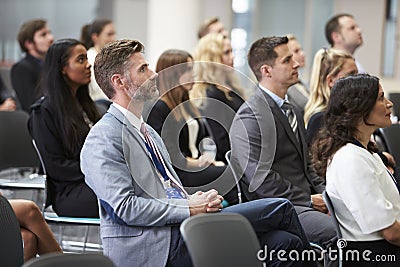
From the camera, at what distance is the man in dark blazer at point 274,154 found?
3943mm

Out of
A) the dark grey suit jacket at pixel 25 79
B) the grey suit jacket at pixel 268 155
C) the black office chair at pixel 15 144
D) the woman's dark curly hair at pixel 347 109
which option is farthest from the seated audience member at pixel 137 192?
the dark grey suit jacket at pixel 25 79

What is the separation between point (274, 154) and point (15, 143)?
1.81 m

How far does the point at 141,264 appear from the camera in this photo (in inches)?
123

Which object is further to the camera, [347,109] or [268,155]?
[268,155]

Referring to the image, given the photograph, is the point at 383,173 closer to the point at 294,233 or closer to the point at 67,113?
the point at 294,233

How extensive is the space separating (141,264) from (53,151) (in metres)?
1.28

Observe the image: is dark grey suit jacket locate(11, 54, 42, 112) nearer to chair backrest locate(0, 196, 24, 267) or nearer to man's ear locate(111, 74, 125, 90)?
man's ear locate(111, 74, 125, 90)

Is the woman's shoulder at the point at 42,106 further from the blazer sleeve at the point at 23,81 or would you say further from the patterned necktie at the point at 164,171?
the blazer sleeve at the point at 23,81

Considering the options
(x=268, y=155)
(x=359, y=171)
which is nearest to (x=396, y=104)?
(x=268, y=155)

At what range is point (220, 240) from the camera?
8.32ft

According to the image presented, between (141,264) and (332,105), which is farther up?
(332,105)

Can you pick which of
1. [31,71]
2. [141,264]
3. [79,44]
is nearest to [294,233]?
[141,264]

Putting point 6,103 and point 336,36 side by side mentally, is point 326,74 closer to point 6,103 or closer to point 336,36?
point 336,36

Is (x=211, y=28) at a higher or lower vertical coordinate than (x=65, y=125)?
higher
